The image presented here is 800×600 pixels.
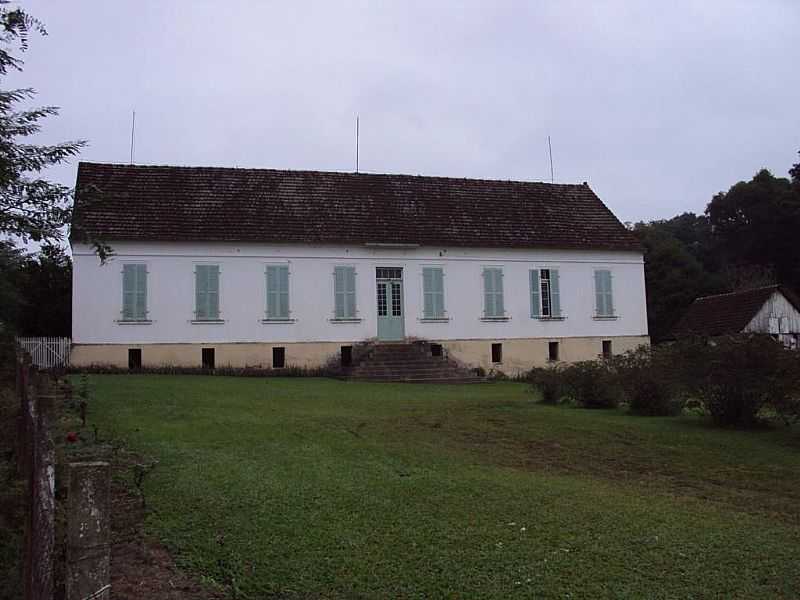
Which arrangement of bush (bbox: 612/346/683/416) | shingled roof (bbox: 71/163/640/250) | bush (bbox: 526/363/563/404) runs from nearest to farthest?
bush (bbox: 612/346/683/416)
bush (bbox: 526/363/563/404)
shingled roof (bbox: 71/163/640/250)

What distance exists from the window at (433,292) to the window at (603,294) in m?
6.16

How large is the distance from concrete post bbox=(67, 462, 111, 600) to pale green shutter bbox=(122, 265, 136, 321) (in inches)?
821

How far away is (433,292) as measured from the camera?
83.9ft

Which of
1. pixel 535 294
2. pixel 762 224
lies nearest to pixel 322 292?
pixel 535 294

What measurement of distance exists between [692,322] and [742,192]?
14.4m

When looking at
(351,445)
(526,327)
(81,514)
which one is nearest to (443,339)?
(526,327)

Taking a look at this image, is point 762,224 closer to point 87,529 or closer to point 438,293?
point 438,293

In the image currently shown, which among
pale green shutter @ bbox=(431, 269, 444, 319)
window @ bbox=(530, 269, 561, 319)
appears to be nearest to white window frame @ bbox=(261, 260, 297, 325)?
pale green shutter @ bbox=(431, 269, 444, 319)

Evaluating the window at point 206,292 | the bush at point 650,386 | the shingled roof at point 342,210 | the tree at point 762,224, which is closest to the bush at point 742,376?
the bush at point 650,386

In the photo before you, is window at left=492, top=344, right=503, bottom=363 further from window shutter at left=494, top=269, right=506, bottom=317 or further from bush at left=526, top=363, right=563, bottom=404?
bush at left=526, top=363, right=563, bottom=404

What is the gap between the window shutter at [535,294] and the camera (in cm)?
2667

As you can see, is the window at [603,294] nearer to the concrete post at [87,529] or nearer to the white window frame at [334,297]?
the white window frame at [334,297]

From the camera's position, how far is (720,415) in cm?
1231

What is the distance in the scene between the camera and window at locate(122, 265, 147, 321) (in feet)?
74.3
